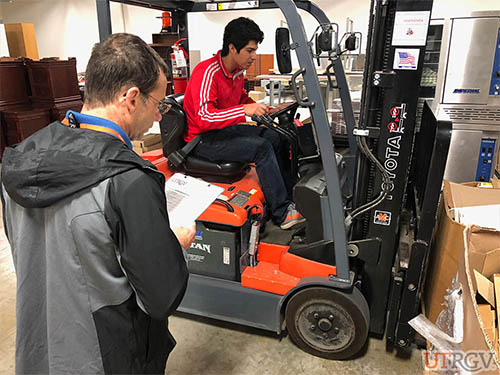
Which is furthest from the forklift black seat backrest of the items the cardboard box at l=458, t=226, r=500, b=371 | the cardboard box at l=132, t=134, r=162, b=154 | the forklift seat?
the cardboard box at l=132, t=134, r=162, b=154

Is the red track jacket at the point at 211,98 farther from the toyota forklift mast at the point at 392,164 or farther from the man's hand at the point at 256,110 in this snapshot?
the toyota forklift mast at the point at 392,164

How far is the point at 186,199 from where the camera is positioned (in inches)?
68.7

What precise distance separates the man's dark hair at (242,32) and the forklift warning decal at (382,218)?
152 centimetres

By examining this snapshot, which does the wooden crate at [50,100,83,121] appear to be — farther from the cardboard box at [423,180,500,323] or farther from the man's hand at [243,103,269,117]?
the cardboard box at [423,180,500,323]

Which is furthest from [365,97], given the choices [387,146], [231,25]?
[231,25]

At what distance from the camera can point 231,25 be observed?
114 inches

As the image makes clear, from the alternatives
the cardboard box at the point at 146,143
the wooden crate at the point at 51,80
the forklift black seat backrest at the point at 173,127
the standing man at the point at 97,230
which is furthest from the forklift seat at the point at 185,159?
the wooden crate at the point at 51,80

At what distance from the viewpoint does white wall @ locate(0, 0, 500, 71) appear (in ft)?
36.9

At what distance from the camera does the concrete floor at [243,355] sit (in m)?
2.52

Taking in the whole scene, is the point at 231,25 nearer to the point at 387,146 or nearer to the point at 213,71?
the point at 213,71

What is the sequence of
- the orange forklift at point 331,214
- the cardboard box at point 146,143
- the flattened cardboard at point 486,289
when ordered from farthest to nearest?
the cardboard box at point 146,143 < the orange forklift at point 331,214 < the flattened cardboard at point 486,289

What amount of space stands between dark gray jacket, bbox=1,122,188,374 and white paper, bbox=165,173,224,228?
37 centimetres

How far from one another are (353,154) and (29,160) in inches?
102

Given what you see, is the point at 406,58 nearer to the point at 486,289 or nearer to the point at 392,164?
the point at 392,164
